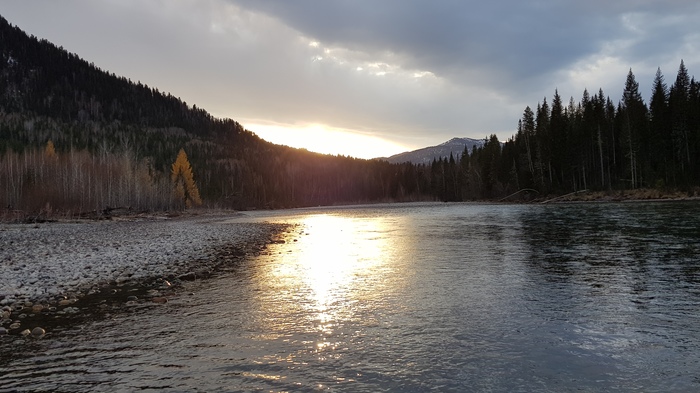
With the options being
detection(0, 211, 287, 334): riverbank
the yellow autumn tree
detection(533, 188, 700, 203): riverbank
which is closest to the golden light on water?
detection(0, 211, 287, 334): riverbank

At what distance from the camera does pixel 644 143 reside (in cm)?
7650

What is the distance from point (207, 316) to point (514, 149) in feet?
380

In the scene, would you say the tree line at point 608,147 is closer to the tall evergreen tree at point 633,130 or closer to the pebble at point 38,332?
the tall evergreen tree at point 633,130

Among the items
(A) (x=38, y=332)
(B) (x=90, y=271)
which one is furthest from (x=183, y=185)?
(A) (x=38, y=332)

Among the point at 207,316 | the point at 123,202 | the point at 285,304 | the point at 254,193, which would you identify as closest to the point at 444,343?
the point at 285,304

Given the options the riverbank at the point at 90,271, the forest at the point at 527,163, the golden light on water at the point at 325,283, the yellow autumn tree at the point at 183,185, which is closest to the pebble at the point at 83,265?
the riverbank at the point at 90,271

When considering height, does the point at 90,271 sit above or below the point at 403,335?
above

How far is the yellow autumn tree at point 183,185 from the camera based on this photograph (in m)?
96.4

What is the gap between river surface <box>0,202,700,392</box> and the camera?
6688 mm

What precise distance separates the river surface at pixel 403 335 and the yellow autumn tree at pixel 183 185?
288ft

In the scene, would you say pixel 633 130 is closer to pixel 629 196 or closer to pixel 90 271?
pixel 629 196

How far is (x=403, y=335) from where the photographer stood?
28.8 ft

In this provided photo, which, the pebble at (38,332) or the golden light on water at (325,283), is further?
the golden light on water at (325,283)

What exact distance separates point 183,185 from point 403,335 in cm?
9980
